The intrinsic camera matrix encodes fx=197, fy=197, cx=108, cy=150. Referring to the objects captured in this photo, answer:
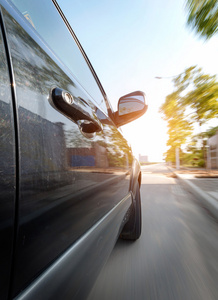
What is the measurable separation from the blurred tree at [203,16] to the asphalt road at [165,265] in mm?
3007

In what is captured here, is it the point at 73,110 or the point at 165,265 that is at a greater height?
the point at 73,110

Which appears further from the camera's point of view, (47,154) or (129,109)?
(129,109)

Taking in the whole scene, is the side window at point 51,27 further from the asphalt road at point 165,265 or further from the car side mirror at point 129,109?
the asphalt road at point 165,265

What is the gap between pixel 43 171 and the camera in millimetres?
688

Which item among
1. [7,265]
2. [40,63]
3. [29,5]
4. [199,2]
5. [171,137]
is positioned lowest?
[7,265]

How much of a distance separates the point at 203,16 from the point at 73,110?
3.16 meters

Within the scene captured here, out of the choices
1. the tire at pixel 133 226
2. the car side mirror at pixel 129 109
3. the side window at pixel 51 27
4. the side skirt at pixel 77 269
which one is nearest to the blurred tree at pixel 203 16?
the car side mirror at pixel 129 109

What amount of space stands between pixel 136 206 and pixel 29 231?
177 cm

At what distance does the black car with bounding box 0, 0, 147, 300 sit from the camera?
22.4 inches

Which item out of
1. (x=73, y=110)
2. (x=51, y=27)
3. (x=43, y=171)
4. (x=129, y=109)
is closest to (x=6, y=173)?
(x=43, y=171)

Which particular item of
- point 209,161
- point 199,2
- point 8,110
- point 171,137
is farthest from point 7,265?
point 209,161

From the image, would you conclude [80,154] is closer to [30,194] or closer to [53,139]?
[53,139]

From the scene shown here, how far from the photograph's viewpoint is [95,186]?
1092 millimetres

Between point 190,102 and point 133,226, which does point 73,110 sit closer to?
point 133,226
